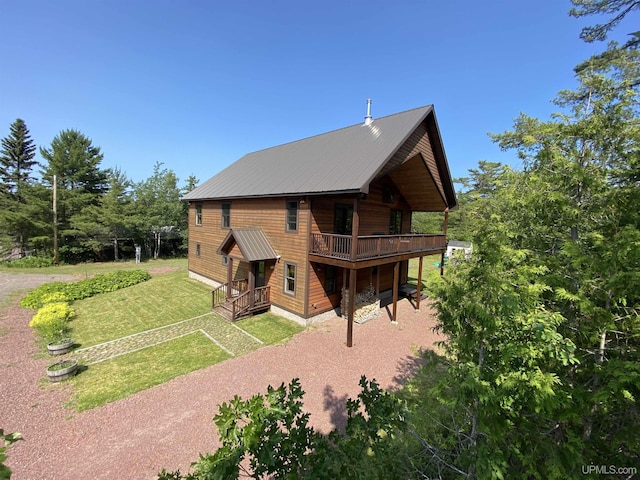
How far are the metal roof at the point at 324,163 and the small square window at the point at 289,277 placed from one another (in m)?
3.26

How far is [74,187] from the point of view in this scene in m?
26.8

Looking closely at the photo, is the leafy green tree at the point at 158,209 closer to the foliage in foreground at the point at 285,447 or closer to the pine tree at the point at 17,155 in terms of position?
the pine tree at the point at 17,155

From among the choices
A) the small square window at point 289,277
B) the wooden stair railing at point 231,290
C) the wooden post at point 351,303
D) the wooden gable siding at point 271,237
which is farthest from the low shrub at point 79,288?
the wooden post at point 351,303

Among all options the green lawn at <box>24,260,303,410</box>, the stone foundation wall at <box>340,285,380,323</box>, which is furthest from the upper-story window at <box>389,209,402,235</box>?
the green lawn at <box>24,260,303,410</box>

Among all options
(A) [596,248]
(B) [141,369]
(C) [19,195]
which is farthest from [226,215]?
(C) [19,195]

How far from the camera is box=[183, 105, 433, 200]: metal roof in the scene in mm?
9805

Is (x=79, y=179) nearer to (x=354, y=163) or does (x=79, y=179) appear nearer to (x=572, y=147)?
(x=354, y=163)

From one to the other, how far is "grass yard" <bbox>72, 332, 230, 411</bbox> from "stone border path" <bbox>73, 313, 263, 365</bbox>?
0.31 m

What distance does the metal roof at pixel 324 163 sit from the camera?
9.80 metres

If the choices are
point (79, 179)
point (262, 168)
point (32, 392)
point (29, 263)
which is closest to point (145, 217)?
point (79, 179)

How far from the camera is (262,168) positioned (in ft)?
53.5

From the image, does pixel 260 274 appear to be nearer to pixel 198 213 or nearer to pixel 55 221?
pixel 198 213

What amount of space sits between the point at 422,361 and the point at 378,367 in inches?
65.5

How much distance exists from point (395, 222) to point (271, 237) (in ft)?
25.5
